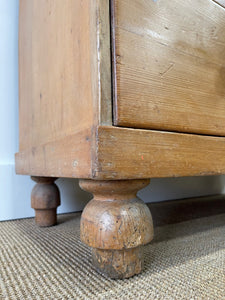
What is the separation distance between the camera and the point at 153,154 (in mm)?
377

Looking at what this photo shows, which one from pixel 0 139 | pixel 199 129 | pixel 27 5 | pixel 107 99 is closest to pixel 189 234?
pixel 199 129

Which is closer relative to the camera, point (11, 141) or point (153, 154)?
point (153, 154)

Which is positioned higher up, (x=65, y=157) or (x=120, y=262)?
(x=65, y=157)

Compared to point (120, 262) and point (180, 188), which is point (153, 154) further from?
point (180, 188)

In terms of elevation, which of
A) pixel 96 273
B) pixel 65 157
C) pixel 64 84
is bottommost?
pixel 96 273

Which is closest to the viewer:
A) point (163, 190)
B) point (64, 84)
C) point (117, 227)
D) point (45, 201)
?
point (117, 227)

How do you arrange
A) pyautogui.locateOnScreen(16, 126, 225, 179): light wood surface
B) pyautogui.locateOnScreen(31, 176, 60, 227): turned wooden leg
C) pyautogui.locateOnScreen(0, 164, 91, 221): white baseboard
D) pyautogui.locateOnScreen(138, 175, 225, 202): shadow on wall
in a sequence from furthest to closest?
1. pyautogui.locateOnScreen(138, 175, 225, 202): shadow on wall
2. pyautogui.locateOnScreen(0, 164, 91, 221): white baseboard
3. pyautogui.locateOnScreen(31, 176, 60, 227): turned wooden leg
4. pyautogui.locateOnScreen(16, 126, 225, 179): light wood surface

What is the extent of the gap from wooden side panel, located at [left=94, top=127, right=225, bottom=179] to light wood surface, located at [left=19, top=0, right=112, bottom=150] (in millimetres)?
37

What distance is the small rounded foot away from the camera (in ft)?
1.23

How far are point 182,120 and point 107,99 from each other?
15 cm

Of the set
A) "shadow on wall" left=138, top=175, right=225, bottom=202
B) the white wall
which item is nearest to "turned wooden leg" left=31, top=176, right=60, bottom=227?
the white wall

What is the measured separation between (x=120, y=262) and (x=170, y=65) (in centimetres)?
33

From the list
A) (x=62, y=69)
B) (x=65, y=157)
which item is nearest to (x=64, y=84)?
(x=62, y=69)

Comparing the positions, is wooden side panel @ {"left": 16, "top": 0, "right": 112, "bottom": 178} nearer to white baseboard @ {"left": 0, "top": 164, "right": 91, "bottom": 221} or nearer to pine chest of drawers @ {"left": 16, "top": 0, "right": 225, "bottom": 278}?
pine chest of drawers @ {"left": 16, "top": 0, "right": 225, "bottom": 278}
